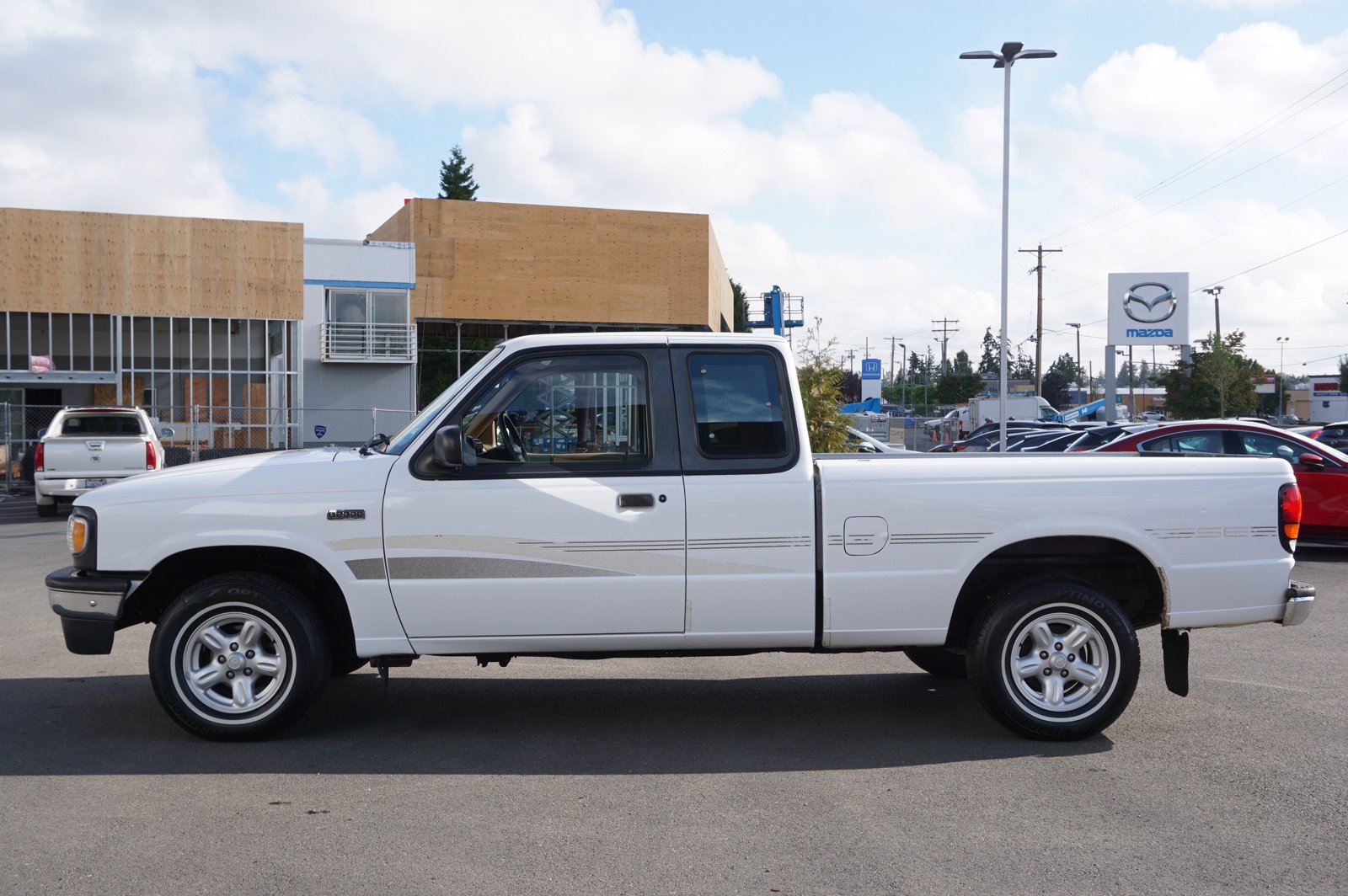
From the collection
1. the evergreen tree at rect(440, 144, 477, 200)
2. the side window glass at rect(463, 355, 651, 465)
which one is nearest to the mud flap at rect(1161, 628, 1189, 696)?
the side window glass at rect(463, 355, 651, 465)

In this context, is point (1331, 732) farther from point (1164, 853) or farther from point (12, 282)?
point (12, 282)

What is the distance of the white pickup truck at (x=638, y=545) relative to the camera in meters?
5.97

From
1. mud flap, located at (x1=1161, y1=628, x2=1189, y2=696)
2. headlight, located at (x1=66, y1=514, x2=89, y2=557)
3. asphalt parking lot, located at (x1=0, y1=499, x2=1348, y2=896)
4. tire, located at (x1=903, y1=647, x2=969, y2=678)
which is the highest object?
headlight, located at (x1=66, y1=514, x2=89, y2=557)

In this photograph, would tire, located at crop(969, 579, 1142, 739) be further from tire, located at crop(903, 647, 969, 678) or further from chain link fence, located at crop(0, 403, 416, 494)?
chain link fence, located at crop(0, 403, 416, 494)

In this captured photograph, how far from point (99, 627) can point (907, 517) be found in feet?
13.2

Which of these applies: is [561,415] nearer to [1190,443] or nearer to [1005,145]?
[1190,443]

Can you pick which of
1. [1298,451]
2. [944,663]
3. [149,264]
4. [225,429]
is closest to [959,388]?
[225,429]

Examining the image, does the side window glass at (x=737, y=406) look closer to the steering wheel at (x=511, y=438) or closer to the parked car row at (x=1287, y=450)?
the steering wheel at (x=511, y=438)

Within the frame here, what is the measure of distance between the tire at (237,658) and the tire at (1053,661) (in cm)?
333

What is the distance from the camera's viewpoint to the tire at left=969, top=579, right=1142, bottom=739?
6168mm

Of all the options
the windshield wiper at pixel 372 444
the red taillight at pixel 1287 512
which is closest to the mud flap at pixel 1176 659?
the red taillight at pixel 1287 512

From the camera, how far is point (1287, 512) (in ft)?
20.7

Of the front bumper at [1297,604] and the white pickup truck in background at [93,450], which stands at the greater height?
the white pickup truck in background at [93,450]

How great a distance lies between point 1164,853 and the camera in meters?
4.64
